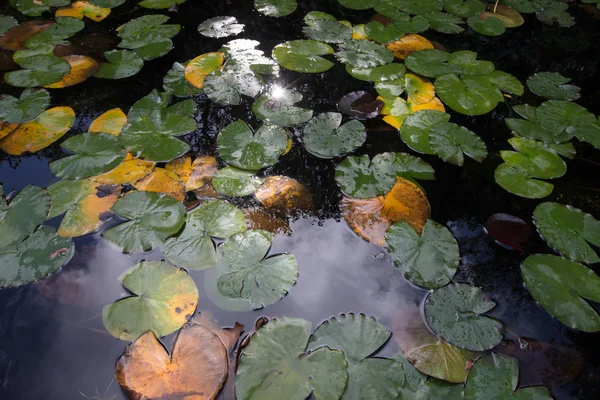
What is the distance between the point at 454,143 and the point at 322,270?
1.13 metres

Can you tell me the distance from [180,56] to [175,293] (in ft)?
6.51

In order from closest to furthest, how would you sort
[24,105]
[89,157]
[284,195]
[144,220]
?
1. [144,220]
2. [284,195]
3. [89,157]
4. [24,105]

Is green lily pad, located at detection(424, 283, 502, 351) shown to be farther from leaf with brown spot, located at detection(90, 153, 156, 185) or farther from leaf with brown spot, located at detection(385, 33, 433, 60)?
leaf with brown spot, located at detection(385, 33, 433, 60)

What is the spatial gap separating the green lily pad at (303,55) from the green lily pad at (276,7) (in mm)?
507

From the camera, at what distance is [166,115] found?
238 cm

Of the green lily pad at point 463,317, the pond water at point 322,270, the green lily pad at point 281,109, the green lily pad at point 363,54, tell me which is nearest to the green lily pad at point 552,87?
the pond water at point 322,270

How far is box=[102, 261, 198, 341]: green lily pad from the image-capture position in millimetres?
1562

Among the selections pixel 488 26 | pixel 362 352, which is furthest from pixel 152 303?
pixel 488 26

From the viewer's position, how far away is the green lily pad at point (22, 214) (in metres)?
1.82

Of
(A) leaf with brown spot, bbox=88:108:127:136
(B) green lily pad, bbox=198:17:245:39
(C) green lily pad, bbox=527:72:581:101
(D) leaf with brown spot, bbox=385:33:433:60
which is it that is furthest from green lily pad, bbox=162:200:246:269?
(C) green lily pad, bbox=527:72:581:101

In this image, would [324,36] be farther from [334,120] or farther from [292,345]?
[292,345]

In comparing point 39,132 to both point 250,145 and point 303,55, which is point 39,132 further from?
point 303,55

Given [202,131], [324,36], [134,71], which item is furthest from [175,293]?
[324,36]

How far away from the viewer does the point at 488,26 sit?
10.5 ft
